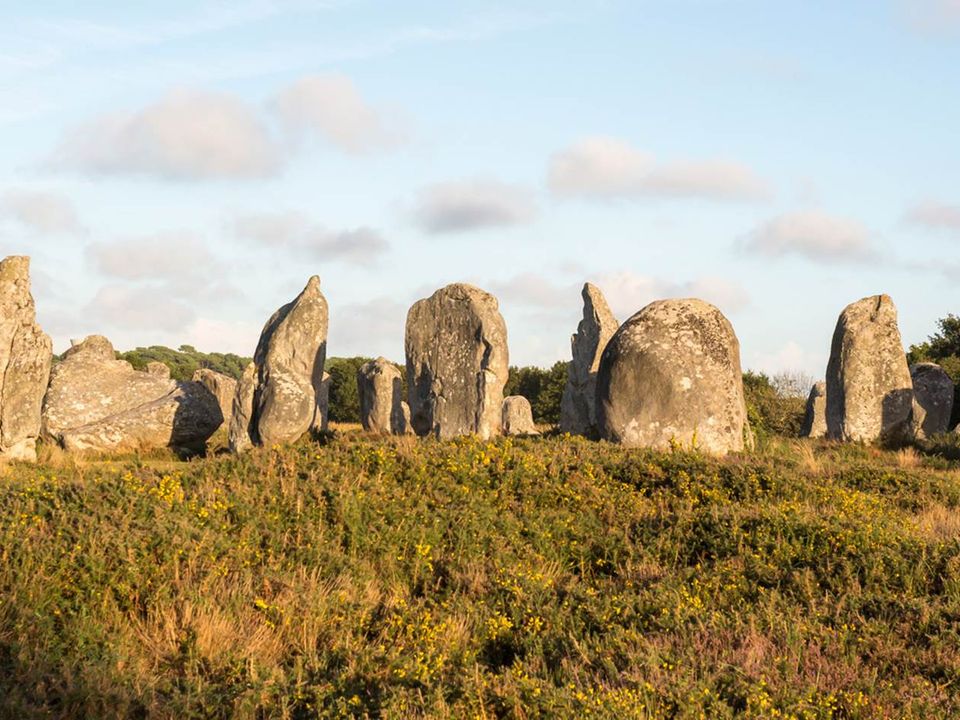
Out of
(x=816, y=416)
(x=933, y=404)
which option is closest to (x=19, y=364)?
(x=816, y=416)

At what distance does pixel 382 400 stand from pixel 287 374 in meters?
8.75

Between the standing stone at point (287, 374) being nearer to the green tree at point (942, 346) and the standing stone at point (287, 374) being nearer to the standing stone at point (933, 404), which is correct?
the standing stone at point (933, 404)

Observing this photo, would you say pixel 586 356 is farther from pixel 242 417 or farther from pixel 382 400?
pixel 242 417

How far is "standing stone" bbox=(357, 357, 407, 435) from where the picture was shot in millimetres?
31188

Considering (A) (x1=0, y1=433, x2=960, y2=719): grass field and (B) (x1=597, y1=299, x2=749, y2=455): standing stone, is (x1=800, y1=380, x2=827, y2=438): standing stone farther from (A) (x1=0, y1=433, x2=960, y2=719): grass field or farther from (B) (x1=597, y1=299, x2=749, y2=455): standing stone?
(A) (x1=0, y1=433, x2=960, y2=719): grass field

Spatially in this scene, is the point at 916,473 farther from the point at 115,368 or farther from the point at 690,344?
the point at 115,368

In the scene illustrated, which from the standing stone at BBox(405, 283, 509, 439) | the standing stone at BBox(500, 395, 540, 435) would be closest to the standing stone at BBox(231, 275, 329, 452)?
the standing stone at BBox(405, 283, 509, 439)

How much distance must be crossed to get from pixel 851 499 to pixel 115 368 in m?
20.2

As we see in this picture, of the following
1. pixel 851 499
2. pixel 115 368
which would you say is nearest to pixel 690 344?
pixel 851 499

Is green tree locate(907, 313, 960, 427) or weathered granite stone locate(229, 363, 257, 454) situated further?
green tree locate(907, 313, 960, 427)

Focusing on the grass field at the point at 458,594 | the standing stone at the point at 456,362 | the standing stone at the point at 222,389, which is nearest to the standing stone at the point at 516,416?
the standing stone at the point at 456,362

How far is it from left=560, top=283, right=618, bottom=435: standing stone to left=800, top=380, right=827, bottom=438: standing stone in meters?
6.98

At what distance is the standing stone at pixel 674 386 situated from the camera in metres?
18.8

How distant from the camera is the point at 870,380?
88.9ft
